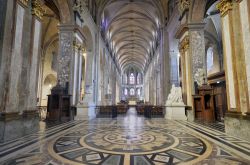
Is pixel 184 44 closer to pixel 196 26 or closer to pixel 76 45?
pixel 196 26

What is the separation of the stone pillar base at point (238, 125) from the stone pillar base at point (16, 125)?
5.90m

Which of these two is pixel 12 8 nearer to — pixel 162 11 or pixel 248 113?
pixel 248 113

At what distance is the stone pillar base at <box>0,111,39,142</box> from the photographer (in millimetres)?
3654

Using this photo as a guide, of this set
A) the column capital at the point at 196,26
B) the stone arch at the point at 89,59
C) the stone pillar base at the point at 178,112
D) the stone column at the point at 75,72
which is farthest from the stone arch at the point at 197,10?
the stone arch at the point at 89,59

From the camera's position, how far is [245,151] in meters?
2.96

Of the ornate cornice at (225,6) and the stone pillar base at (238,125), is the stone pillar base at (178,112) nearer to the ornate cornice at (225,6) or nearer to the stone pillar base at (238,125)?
the stone pillar base at (238,125)

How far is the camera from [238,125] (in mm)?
4188

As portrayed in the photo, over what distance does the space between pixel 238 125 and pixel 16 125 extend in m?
5.95

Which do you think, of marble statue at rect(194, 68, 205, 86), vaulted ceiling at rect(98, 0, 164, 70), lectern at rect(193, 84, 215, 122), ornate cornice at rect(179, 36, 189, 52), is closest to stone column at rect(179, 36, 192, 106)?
ornate cornice at rect(179, 36, 189, 52)

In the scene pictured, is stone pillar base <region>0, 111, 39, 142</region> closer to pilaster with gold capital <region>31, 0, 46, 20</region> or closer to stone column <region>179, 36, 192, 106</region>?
pilaster with gold capital <region>31, 0, 46, 20</region>

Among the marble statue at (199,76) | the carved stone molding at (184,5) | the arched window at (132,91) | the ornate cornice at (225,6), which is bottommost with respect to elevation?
the marble statue at (199,76)

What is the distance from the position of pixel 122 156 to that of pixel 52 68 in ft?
57.1

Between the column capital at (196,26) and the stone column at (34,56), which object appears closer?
the stone column at (34,56)

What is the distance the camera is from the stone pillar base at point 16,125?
3.65 metres
